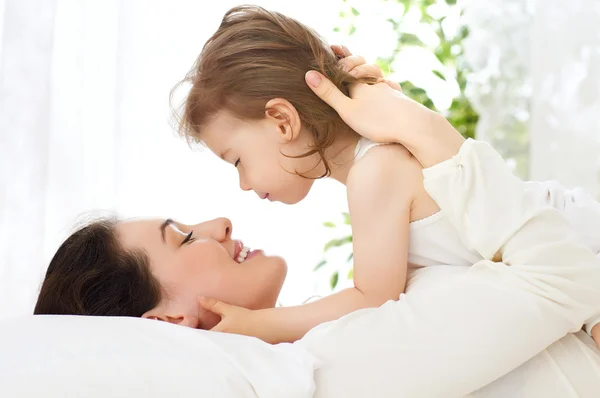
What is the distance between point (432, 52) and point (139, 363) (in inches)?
94.2

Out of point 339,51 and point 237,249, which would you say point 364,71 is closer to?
point 339,51

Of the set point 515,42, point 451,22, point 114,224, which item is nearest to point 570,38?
point 515,42

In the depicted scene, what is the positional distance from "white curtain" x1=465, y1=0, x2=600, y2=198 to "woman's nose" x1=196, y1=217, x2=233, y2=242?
5.21 feet

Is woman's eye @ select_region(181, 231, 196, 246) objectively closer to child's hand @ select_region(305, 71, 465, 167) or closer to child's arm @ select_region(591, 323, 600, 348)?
child's hand @ select_region(305, 71, 465, 167)

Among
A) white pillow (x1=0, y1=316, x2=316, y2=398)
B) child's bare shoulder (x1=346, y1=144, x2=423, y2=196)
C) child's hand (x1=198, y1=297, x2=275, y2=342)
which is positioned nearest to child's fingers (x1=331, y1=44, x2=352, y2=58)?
child's bare shoulder (x1=346, y1=144, x2=423, y2=196)

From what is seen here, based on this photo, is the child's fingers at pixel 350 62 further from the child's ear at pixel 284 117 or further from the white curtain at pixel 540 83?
the white curtain at pixel 540 83

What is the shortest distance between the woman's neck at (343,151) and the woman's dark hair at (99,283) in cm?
45

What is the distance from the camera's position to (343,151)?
1.52m

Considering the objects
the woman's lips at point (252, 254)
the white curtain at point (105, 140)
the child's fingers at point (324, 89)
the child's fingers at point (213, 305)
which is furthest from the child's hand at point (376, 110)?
the white curtain at point (105, 140)

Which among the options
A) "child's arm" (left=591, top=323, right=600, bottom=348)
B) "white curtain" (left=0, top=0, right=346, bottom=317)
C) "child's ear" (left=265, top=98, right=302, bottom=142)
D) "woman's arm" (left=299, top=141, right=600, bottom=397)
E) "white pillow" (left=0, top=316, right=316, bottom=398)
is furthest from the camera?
"white curtain" (left=0, top=0, right=346, bottom=317)

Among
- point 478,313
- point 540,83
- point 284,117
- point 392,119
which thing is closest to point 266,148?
point 284,117

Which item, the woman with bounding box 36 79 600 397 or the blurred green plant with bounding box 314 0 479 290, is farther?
the blurred green plant with bounding box 314 0 479 290

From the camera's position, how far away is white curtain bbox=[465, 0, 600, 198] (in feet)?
8.40

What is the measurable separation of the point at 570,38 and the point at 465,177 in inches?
63.9
